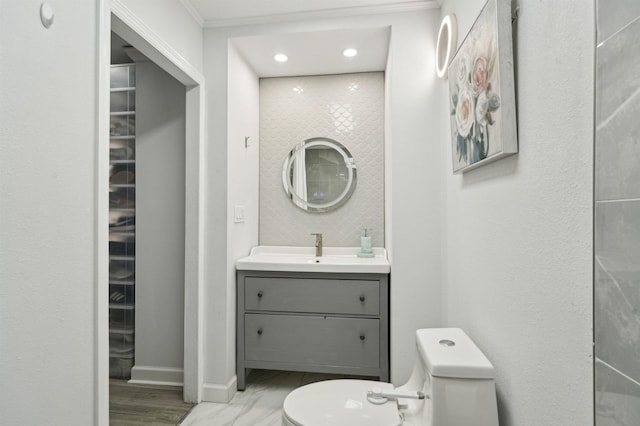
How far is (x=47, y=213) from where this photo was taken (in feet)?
3.82

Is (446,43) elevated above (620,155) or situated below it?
above

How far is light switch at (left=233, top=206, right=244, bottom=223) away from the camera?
8.03 ft

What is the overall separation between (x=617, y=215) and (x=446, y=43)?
59.6 inches

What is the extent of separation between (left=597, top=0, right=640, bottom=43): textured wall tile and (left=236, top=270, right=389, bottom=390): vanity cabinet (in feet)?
5.86

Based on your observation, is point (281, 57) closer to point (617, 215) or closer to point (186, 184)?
point (186, 184)

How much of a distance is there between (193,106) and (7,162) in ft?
4.46

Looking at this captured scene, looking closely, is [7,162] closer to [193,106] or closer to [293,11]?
[193,106]

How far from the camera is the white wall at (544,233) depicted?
2.43ft

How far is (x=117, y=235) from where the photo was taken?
2584 mm

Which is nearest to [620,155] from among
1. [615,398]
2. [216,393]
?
[615,398]

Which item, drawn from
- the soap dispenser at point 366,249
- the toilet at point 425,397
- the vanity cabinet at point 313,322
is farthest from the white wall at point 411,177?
the toilet at point 425,397

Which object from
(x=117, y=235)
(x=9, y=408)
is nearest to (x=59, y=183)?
(x=9, y=408)

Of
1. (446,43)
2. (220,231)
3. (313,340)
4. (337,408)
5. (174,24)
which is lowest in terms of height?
(313,340)

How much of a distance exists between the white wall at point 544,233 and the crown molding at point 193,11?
1.88 metres
